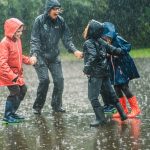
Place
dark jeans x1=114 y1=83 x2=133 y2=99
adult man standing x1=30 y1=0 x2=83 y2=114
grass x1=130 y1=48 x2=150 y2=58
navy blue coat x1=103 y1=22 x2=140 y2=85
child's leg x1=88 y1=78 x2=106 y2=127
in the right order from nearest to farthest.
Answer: child's leg x1=88 y1=78 x2=106 y2=127 → navy blue coat x1=103 y1=22 x2=140 y2=85 → dark jeans x1=114 y1=83 x2=133 y2=99 → adult man standing x1=30 y1=0 x2=83 y2=114 → grass x1=130 y1=48 x2=150 y2=58

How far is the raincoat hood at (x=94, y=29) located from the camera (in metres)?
8.67

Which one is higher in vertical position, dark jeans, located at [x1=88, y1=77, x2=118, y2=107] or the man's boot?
dark jeans, located at [x1=88, y1=77, x2=118, y2=107]

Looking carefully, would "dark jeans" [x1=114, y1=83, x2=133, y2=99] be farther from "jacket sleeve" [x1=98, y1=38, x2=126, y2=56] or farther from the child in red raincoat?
the child in red raincoat

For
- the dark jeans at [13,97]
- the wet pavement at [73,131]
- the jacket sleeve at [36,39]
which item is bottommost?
the wet pavement at [73,131]

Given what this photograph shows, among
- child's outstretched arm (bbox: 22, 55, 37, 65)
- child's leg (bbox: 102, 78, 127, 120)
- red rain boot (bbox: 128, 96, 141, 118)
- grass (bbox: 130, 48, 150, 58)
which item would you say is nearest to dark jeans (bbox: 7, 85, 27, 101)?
child's outstretched arm (bbox: 22, 55, 37, 65)

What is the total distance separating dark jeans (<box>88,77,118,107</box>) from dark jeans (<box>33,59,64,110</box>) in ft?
4.50

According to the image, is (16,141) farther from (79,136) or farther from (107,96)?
(107,96)

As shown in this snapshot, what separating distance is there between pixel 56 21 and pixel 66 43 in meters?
0.43

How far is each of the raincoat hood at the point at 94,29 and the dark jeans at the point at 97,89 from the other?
2.12 ft

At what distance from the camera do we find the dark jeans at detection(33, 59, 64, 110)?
10.1 metres

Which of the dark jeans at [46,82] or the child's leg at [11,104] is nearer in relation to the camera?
the child's leg at [11,104]

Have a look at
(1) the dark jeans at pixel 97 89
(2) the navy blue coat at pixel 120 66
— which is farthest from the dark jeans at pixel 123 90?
(1) the dark jeans at pixel 97 89

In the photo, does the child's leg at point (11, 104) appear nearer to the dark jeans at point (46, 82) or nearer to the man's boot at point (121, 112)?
the dark jeans at point (46, 82)

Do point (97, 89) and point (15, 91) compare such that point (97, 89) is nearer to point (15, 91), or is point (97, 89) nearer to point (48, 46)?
point (15, 91)
